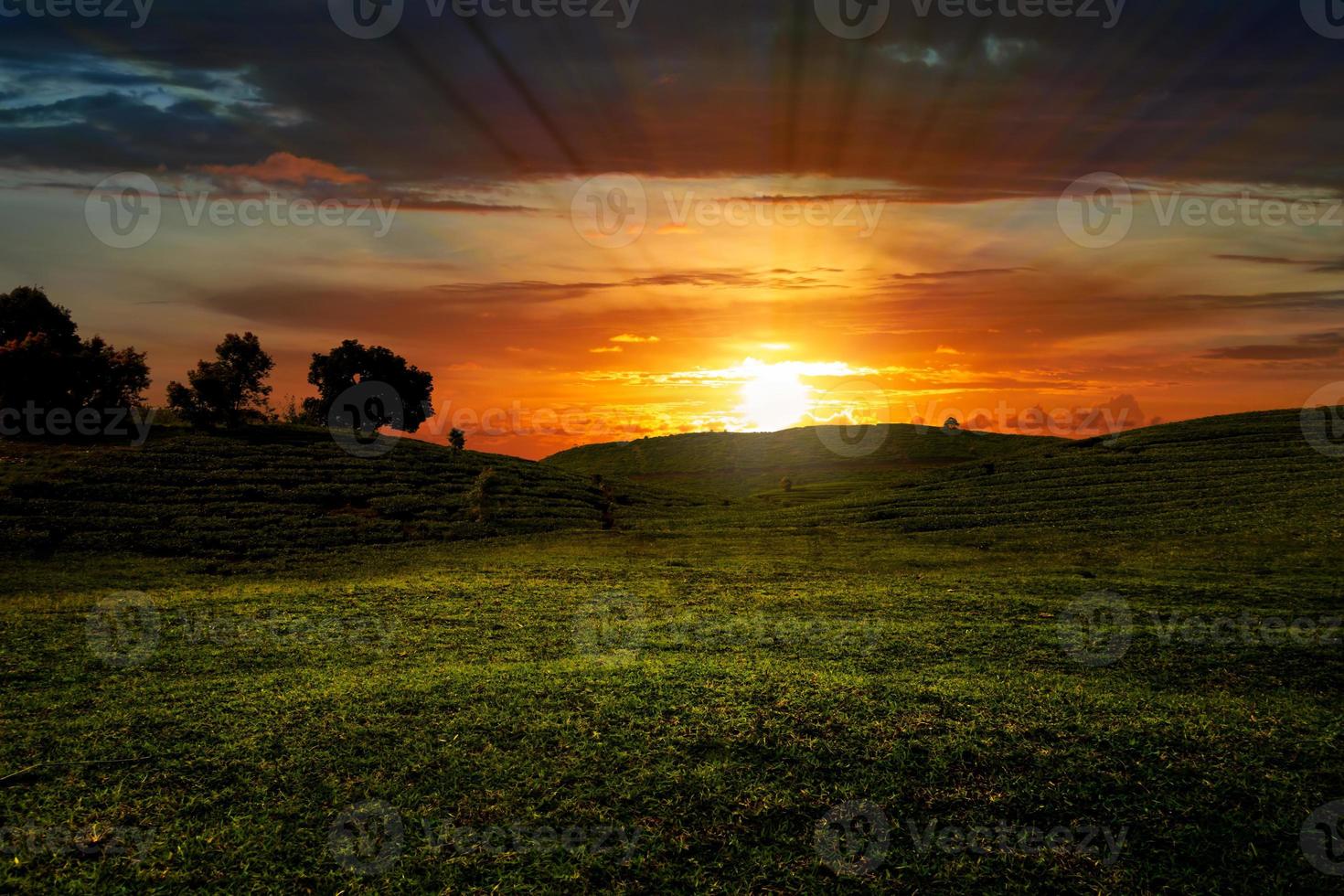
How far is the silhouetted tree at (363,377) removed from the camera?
88.6m

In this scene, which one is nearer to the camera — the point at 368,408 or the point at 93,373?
the point at 93,373

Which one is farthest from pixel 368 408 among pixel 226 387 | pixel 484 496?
pixel 484 496

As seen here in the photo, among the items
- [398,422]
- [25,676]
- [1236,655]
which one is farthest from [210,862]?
[398,422]

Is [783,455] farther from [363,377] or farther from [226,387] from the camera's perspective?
[226,387]

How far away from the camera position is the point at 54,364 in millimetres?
58906

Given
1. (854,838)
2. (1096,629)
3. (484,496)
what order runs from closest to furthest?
(854,838) < (1096,629) < (484,496)

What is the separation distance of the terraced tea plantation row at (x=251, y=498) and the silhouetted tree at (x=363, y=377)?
64.2 feet

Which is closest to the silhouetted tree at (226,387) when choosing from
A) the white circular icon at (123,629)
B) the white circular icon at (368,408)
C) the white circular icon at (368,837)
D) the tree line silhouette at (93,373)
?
the tree line silhouette at (93,373)

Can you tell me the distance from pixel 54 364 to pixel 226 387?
11.7 m

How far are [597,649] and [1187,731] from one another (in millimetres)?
13528

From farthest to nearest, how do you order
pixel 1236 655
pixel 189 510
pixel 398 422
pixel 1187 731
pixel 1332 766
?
pixel 398 422, pixel 189 510, pixel 1236 655, pixel 1187 731, pixel 1332 766

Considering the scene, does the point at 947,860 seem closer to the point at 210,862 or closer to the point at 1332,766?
the point at 1332,766

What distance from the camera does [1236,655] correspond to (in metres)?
20.2

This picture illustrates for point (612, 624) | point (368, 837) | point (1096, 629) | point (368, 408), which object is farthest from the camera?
point (368, 408)
